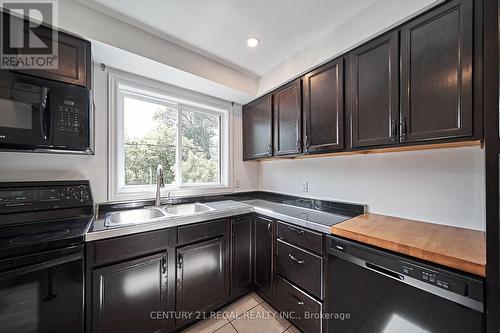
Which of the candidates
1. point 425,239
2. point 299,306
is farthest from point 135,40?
point 299,306

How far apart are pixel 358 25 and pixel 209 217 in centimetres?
193

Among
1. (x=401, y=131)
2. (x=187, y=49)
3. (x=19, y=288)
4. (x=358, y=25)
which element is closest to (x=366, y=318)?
(x=401, y=131)

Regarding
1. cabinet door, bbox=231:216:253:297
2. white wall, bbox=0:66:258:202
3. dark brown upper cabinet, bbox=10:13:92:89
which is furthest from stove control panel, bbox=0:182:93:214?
cabinet door, bbox=231:216:253:297

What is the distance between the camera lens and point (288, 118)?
198cm

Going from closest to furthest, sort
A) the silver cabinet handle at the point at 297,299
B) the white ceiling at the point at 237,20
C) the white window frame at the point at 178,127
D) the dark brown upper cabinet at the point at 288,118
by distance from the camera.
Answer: the white ceiling at the point at 237,20 < the silver cabinet handle at the point at 297,299 < the white window frame at the point at 178,127 < the dark brown upper cabinet at the point at 288,118

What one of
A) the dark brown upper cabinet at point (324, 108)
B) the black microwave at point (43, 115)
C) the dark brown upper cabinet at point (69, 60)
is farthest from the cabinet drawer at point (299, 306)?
the dark brown upper cabinet at point (69, 60)

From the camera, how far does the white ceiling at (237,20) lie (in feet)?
4.33

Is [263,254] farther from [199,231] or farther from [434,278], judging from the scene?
[434,278]

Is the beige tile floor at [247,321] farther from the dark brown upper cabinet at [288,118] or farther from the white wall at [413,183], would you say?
the dark brown upper cabinet at [288,118]

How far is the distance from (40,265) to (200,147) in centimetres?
172

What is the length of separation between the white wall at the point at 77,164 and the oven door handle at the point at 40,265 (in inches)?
28.2

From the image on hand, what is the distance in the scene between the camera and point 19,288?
3.02 feet

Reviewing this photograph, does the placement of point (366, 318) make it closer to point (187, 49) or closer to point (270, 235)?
point (270, 235)

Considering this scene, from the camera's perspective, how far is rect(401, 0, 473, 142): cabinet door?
38.9 inches
